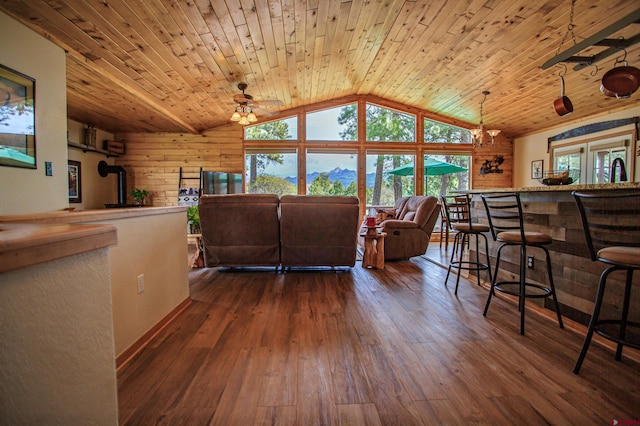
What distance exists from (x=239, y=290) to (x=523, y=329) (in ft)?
8.47

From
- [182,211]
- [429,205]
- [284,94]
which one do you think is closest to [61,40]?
[182,211]

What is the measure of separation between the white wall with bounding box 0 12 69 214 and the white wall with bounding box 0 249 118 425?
265 centimetres

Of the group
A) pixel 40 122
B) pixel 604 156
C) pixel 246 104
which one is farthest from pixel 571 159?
pixel 40 122

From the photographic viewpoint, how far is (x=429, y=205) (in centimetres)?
452

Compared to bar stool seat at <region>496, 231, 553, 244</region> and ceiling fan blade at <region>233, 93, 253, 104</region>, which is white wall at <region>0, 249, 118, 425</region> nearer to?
bar stool seat at <region>496, 231, 553, 244</region>

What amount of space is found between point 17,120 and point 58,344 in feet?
9.58

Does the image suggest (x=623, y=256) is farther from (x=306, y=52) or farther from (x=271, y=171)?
(x=271, y=171)

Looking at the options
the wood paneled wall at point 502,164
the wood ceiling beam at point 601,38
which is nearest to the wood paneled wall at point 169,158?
the wood ceiling beam at point 601,38

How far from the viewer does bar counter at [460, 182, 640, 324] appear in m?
1.97

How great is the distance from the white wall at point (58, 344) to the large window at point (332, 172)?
6.62 meters

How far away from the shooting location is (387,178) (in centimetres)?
750

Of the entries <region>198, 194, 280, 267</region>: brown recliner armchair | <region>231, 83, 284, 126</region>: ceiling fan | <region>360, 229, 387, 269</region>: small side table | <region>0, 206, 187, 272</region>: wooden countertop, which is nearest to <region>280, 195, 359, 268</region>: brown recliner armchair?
<region>198, 194, 280, 267</region>: brown recliner armchair

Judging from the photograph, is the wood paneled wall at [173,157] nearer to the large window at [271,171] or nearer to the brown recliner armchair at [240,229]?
the large window at [271,171]

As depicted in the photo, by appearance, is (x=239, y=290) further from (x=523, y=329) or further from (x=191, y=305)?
(x=523, y=329)
